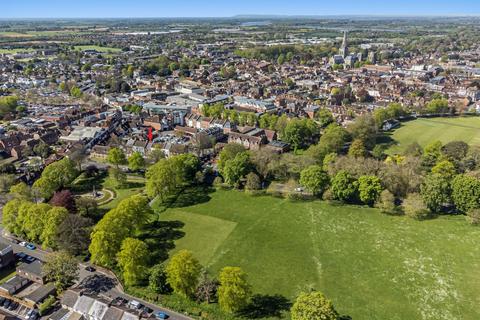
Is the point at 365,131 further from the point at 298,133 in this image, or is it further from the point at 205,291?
the point at 205,291

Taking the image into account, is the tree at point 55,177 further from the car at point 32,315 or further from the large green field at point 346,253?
the car at point 32,315

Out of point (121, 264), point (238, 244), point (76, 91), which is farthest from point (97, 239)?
point (76, 91)

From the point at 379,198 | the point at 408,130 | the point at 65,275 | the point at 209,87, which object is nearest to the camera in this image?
the point at 65,275

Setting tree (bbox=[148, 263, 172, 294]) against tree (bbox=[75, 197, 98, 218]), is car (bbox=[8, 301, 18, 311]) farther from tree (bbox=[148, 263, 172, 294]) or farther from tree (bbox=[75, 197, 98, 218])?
tree (bbox=[75, 197, 98, 218])

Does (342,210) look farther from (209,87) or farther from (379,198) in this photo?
(209,87)

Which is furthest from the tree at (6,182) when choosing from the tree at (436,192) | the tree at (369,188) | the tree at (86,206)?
the tree at (436,192)

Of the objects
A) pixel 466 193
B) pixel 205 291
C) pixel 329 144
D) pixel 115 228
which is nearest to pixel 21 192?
pixel 115 228
